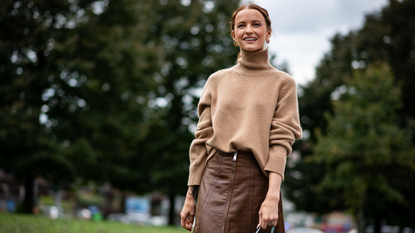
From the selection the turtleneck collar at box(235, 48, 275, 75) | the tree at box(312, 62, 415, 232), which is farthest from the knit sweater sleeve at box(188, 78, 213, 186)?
the tree at box(312, 62, 415, 232)

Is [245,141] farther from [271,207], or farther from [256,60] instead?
[256,60]

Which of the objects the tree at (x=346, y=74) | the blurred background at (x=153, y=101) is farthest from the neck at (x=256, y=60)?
the tree at (x=346, y=74)

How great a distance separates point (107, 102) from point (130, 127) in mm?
1491

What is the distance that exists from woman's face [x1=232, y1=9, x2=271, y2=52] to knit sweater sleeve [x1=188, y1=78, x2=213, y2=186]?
36cm

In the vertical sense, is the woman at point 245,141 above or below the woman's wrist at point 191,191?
above

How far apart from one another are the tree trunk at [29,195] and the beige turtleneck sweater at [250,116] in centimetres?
1554

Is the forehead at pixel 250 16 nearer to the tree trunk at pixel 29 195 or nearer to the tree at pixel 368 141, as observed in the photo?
the tree at pixel 368 141

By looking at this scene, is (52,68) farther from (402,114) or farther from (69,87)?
(402,114)

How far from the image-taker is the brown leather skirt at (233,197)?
Result: 237 centimetres

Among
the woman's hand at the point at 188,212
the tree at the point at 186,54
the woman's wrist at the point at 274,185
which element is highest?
the tree at the point at 186,54

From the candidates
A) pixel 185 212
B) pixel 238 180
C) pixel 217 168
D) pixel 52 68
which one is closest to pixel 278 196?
pixel 238 180

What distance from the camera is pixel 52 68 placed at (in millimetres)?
15766

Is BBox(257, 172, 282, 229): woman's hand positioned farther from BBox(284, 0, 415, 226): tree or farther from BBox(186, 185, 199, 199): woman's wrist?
BBox(284, 0, 415, 226): tree

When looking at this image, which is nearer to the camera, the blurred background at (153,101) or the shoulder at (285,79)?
the shoulder at (285,79)
